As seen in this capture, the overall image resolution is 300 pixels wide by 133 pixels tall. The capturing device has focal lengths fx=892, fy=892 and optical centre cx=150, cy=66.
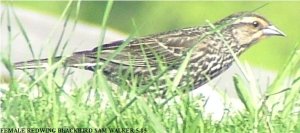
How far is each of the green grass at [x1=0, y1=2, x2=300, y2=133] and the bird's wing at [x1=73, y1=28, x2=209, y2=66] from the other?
51 centimetres

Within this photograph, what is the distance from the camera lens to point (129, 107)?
2.26 m

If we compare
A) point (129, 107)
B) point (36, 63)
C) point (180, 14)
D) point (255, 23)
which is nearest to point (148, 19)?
point (180, 14)

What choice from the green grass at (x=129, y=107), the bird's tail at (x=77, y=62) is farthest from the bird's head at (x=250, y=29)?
the green grass at (x=129, y=107)

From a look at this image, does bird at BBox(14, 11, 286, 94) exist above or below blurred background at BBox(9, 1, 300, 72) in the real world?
below

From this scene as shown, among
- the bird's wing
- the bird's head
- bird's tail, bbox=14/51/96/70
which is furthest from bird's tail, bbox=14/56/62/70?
the bird's head

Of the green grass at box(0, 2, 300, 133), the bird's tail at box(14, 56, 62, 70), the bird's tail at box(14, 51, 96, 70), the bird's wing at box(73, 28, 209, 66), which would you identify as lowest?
the green grass at box(0, 2, 300, 133)

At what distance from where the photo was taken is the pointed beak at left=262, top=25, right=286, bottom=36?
2986mm

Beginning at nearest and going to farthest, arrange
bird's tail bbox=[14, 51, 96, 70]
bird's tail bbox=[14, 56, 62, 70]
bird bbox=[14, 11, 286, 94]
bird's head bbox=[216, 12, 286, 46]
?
bird's tail bbox=[14, 56, 62, 70] < bird's tail bbox=[14, 51, 96, 70] < bird bbox=[14, 11, 286, 94] < bird's head bbox=[216, 12, 286, 46]

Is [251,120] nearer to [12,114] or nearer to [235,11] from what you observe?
[12,114]

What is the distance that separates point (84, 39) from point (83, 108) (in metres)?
0.77

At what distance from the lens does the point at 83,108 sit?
7.39 ft

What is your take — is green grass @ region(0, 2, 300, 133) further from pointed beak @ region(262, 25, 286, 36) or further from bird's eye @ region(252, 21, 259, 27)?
bird's eye @ region(252, 21, 259, 27)

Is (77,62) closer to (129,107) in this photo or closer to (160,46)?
(160,46)

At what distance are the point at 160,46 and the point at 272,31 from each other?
39 cm
